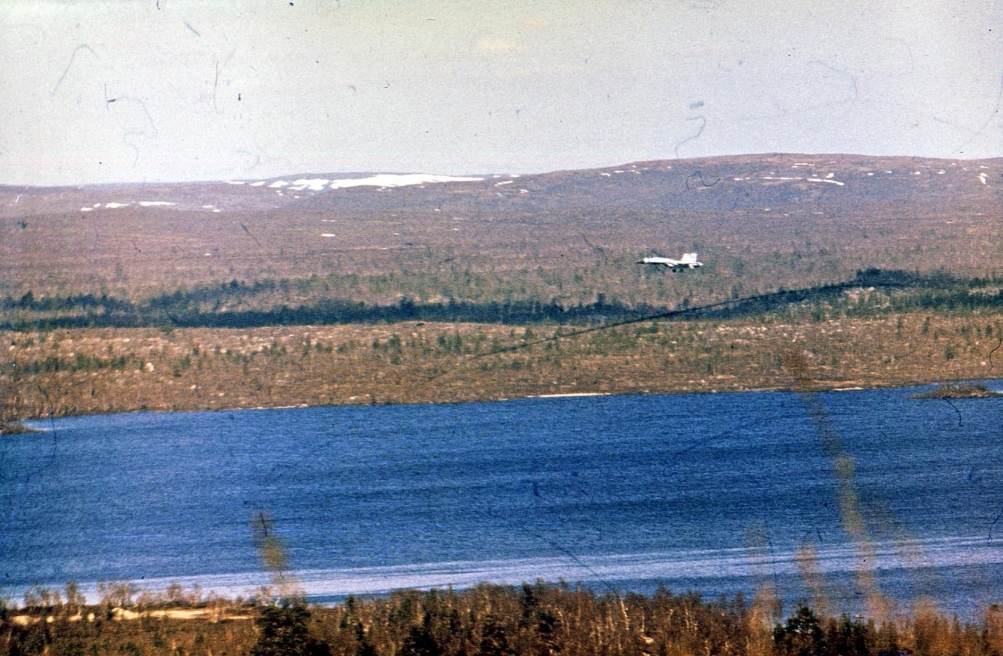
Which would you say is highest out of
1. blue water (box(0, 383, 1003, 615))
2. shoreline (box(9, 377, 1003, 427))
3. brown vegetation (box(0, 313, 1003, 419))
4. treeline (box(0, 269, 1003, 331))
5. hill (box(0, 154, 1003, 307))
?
hill (box(0, 154, 1003, 307))

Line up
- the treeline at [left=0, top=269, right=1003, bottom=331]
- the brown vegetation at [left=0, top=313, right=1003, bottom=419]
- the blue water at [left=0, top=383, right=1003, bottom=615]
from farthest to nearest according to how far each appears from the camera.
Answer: the treeline at [left=0, top=269, right=1003, bottom=331] < the brown vegetation at [left=0, top=313, right=1003, bottom=419] < the blue water at [left=0, top=383, right=1003, bottom=615]

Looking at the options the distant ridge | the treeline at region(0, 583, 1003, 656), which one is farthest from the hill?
the treeline at region(0, 583, 1003, 656)

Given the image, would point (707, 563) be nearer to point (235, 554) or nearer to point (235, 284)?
point (235, 554)

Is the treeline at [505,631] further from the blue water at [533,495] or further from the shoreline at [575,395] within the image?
the shoreline at [575,395]

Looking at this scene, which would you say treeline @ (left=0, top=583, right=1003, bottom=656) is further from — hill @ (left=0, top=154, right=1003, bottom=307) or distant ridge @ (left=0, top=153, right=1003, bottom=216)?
distant ridge @ (left=0, top=153, right=1003, bottom=216)

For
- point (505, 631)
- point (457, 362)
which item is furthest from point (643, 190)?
Answer: point (505, 631)

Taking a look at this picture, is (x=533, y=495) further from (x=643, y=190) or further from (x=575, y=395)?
(x=643, y=190)

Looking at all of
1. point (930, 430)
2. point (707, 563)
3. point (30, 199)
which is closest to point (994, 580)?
point (707, 563)
